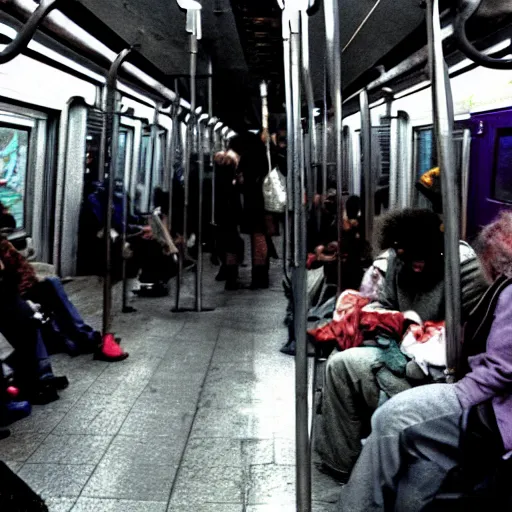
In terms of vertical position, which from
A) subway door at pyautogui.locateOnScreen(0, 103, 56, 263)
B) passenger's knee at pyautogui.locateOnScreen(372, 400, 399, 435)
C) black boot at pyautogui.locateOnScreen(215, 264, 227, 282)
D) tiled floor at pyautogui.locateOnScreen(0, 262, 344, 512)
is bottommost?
tiled floor at pyautogui.locateOnScreen(0, 262, 344, 512)

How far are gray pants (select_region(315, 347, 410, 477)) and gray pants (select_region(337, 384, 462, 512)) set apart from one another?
47 cm

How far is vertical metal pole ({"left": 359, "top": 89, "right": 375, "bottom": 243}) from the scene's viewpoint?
4.63 m

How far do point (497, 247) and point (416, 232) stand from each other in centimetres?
76

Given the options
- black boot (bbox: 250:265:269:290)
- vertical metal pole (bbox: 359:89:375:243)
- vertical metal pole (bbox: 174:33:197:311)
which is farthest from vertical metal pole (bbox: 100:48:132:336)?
black boot (bbox: 250:265:269:290)

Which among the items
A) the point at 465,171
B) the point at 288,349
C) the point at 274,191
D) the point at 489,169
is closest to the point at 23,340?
the point at 288,349

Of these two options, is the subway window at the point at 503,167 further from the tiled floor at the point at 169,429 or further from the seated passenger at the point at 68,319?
the seated passenger at the point at 68,319

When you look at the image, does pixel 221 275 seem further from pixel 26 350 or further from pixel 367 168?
pixel 26 350

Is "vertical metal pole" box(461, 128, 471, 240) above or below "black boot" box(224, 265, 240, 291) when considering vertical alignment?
above

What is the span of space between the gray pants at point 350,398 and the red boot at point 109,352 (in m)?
2.41

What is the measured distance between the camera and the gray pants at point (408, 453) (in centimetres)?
235

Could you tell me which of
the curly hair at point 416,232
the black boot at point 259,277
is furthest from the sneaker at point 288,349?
the black boot at point 259,277

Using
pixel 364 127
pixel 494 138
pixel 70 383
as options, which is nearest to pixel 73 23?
pixel 364 127

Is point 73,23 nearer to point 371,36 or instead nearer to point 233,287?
point 371,36

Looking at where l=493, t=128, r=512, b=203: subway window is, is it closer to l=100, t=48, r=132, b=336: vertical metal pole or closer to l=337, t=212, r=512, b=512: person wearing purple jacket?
l=337, t=212, r=512, b=512: person wearing purple jacket
